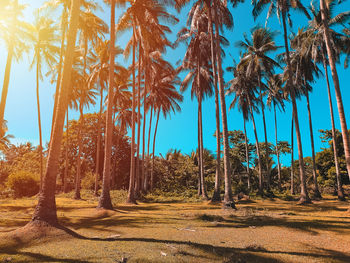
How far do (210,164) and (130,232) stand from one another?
77.9ft

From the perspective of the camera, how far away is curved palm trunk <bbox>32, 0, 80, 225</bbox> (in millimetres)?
6188

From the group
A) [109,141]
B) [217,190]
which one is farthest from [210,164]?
[109,141]

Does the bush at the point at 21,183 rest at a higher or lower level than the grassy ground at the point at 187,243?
higher

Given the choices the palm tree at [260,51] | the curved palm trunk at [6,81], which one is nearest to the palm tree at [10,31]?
the curved palm trunk at [6,81]

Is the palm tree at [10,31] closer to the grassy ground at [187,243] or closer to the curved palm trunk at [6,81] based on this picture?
the curved palm trunk at [6,81]

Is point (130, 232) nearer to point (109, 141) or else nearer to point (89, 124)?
point (109, 141)

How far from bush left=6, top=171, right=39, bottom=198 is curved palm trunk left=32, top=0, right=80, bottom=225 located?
1892 cm

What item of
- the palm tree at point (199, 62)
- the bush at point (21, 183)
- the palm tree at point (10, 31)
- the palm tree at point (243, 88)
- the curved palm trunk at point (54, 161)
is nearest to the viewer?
the curved palm trunk at point (54, 161)

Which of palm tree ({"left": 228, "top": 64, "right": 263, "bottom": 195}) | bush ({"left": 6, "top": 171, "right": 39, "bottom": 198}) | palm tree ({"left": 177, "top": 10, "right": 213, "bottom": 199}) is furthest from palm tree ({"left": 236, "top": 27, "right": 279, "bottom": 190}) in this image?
bush ({"left": 6, "top": 171, "right": 39, "bottom": 198})

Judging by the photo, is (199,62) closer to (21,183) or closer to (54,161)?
(54,161)

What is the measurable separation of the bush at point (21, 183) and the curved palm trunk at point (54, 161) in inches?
745

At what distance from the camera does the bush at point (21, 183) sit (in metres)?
21.4

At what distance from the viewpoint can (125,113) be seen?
3366cm

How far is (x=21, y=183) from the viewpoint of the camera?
2153cm
